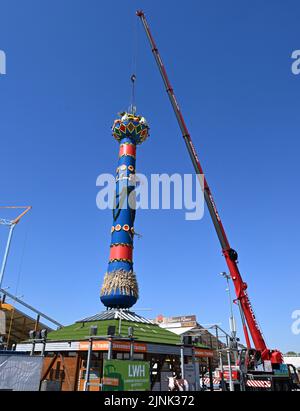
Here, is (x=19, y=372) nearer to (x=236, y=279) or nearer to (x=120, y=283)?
(x=236, y=279)

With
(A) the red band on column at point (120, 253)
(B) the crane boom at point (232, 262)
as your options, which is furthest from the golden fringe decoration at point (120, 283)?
(B) the crane boom at point (232, 262)

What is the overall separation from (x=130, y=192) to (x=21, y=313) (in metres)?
19.9

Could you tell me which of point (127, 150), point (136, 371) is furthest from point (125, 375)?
point (127, 150)

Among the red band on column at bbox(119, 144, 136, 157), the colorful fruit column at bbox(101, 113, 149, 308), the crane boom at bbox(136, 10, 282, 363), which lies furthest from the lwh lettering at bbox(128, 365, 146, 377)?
the red band on column at bbox(119, 144, 136, 157)

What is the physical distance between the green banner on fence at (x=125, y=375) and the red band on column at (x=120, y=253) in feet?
57.0

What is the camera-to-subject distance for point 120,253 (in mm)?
31766

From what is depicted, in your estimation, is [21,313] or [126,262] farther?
[21,313]

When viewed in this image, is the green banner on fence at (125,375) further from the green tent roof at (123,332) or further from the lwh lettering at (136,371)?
the green tent roof at (123,332)

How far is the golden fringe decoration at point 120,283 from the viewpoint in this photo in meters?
30.5

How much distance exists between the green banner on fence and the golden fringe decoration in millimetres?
15996

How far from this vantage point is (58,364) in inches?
992
